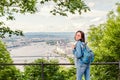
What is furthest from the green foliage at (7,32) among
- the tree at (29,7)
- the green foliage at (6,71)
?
the green foliage at (6,71)

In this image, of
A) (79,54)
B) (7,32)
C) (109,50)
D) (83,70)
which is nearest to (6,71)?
(109,50)

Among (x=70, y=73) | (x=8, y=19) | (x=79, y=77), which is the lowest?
(x=70, y=73)

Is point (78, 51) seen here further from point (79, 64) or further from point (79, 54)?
point (79, 64)

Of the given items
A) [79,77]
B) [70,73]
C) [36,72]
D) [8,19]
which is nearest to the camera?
[79,77]

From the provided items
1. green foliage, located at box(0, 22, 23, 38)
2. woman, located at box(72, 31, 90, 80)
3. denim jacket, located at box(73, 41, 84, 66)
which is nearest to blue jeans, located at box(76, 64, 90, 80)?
woman, located at box(72, 31, 90, 80)

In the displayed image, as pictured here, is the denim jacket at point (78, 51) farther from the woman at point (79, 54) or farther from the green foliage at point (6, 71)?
the green foliage at point (6, 71)

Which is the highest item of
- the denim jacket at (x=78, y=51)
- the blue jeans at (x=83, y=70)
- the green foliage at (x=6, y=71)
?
the denim jacket at (x=78, y=51)

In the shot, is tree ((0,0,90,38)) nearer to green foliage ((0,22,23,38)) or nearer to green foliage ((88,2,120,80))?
green foliage ((0,22,23,38))

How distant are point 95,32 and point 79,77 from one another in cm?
3254

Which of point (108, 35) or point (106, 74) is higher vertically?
point (108, 35)

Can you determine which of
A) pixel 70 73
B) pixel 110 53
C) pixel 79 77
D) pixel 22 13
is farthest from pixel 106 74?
pixel 79 77

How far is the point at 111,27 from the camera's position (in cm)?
3503

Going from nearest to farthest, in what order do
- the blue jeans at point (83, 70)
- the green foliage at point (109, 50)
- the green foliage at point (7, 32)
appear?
the blue jeans at point (83, 70)
the green foliage at point (7, 32)
the green foliage at point (109, 50)

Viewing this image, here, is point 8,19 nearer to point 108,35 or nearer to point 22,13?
point 22,13
